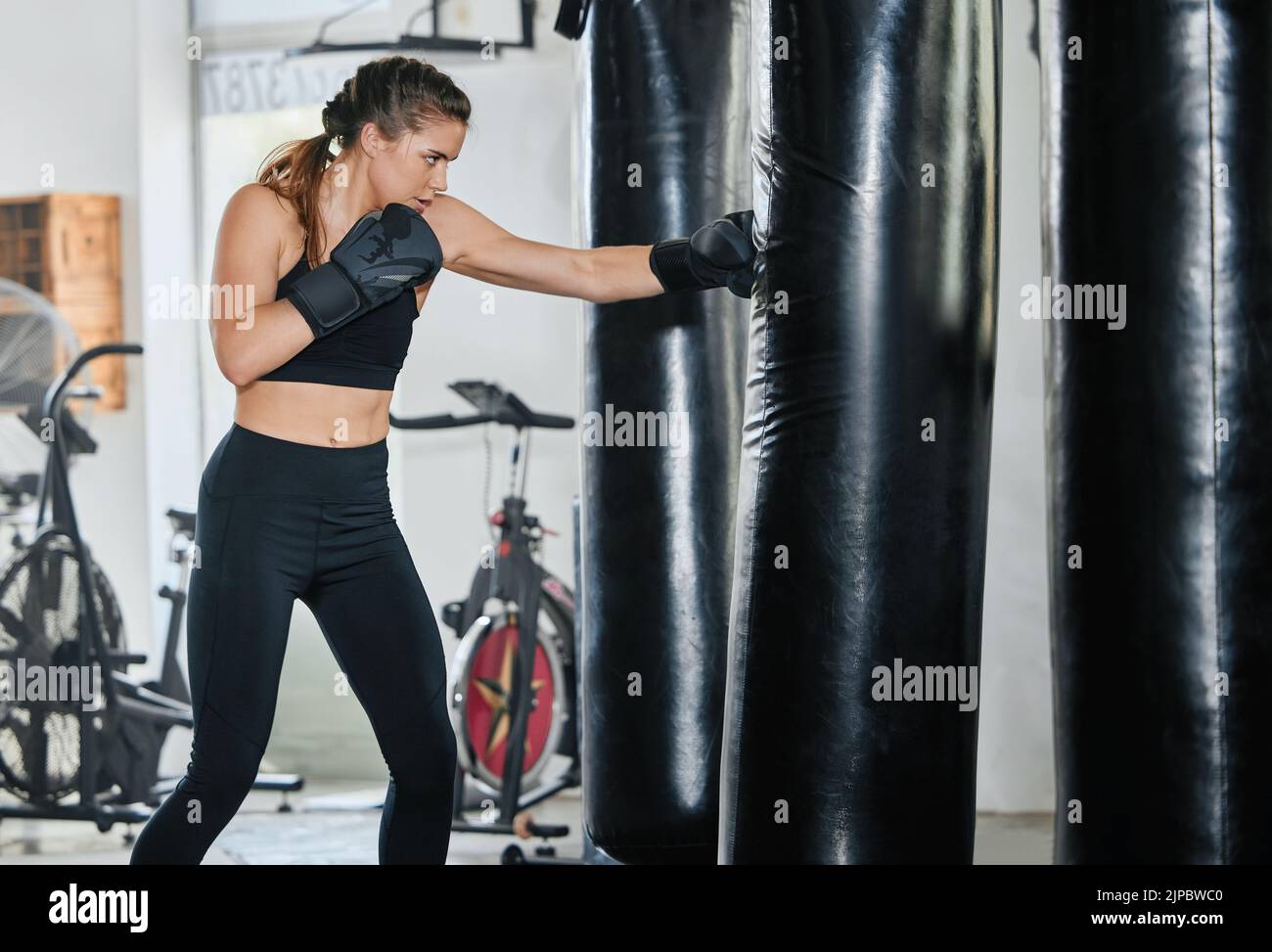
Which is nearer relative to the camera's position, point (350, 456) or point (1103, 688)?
point (350, 456)

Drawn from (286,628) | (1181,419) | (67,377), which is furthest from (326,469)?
(67,377)

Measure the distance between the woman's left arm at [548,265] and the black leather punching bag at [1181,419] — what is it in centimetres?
73

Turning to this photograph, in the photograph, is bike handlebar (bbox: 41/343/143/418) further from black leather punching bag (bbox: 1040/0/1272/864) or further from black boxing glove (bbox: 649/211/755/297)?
black leather punching bag (bbox: 1040/0/1272/864)

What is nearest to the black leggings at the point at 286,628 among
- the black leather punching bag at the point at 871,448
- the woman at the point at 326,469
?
the woman at the point at 326,469

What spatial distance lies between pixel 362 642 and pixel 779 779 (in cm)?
65

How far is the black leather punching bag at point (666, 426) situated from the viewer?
258 centimetres

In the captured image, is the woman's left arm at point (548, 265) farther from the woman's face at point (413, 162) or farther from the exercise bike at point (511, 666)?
the exercise bike at point (511, 666)

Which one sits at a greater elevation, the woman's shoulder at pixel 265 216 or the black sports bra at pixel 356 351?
the woman's shoulder at pixel 265 216

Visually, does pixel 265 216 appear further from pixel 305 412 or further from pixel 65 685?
pixel 65 685

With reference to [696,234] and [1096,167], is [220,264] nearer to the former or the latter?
[696,234]
